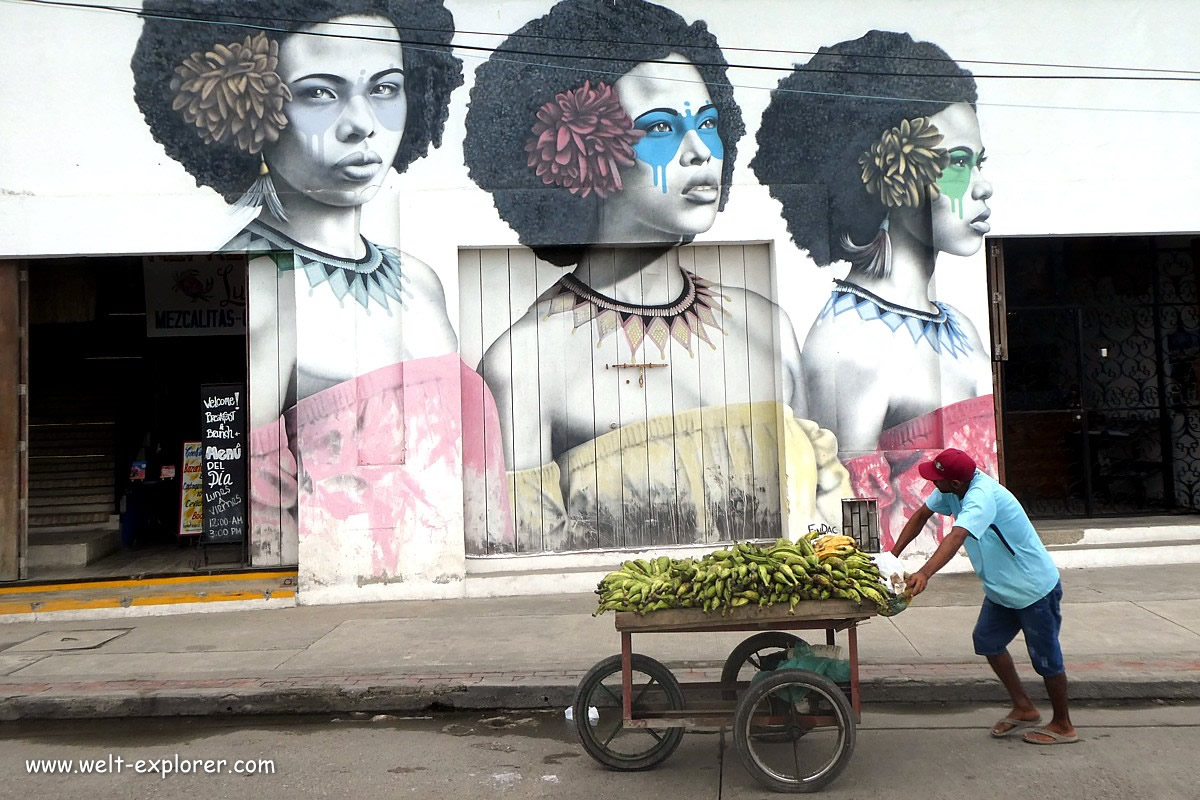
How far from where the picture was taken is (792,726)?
4.68m

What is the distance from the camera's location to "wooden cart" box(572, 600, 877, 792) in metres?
4.55

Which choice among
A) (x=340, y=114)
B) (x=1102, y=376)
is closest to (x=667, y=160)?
(x=340, y=114)

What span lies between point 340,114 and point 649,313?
345 cm

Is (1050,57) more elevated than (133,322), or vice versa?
(1050,57)

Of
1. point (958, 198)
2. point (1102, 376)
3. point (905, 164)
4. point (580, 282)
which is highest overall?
point (905, 164)

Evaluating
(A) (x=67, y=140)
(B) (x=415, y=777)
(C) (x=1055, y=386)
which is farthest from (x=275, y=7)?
(C) (x=1055, y=386)

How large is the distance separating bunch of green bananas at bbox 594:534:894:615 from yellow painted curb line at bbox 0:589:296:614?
16.8 feet

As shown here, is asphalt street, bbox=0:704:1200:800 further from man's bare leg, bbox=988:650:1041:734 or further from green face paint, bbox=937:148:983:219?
green face paint, bbox=937:148:983:219

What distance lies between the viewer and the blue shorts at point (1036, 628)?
4.95m

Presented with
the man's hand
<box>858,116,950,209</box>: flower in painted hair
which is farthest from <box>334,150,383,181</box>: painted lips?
the man's hand

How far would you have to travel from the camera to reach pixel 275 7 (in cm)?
877

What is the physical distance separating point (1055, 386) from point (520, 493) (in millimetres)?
6032

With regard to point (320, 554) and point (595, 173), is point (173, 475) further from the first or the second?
point (595, 173)

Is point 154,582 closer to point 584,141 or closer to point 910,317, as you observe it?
point 584,141
